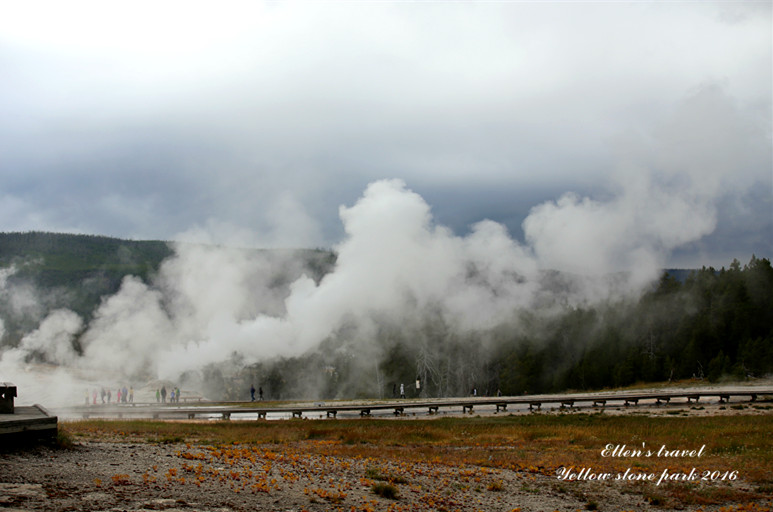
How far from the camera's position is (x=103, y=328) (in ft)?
299

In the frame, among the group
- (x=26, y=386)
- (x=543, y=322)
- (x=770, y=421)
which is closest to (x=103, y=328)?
(x=26, y=386)

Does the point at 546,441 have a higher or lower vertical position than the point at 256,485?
lower

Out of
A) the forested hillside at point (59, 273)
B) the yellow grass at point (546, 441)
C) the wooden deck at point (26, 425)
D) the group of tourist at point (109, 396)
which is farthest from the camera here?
the forested hillside at point (59, 273)

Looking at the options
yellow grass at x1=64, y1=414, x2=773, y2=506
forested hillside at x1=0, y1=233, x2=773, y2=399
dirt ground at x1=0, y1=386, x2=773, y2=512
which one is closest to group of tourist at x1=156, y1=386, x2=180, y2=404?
forested hillside at x1=0, y1=233, x2=773, y2=399

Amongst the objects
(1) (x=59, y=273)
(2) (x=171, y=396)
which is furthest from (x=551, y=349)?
(1) (x=59, y=273)

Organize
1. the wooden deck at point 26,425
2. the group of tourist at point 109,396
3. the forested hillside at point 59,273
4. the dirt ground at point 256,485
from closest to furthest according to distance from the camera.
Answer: the dirt ground at point 256,485 → the wooden deck at point 26,425 → the group of tourist at point 109,396 → the forested hillside at point 59,273

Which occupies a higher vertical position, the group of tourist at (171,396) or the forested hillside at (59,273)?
the forested hillside at (59,273)

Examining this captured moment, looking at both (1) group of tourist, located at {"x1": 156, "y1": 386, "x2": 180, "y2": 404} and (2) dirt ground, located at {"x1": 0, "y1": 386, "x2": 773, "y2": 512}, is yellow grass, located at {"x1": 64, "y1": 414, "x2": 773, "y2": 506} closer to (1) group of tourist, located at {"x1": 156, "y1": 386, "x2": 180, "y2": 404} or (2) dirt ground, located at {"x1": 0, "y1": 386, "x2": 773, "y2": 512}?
(2) dirt ground, located at {"x1": 0, "y1": 386, "x2": 773, "y2": 512}

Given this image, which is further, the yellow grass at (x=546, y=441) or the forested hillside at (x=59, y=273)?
the forested hillside at (x=59, y=273)

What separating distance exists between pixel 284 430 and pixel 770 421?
79.9ft

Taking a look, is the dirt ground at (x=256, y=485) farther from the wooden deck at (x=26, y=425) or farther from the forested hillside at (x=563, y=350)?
the forested hillside at (x=563, y=350)

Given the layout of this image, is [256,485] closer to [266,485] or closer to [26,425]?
[266,485]

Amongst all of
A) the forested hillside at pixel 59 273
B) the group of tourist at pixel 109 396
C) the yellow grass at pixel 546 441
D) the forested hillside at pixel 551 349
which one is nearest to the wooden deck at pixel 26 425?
the yellow grass at pixel 546 441

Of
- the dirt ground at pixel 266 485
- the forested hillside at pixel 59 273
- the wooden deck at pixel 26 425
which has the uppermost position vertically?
the forested hillside at pixel 59 273
